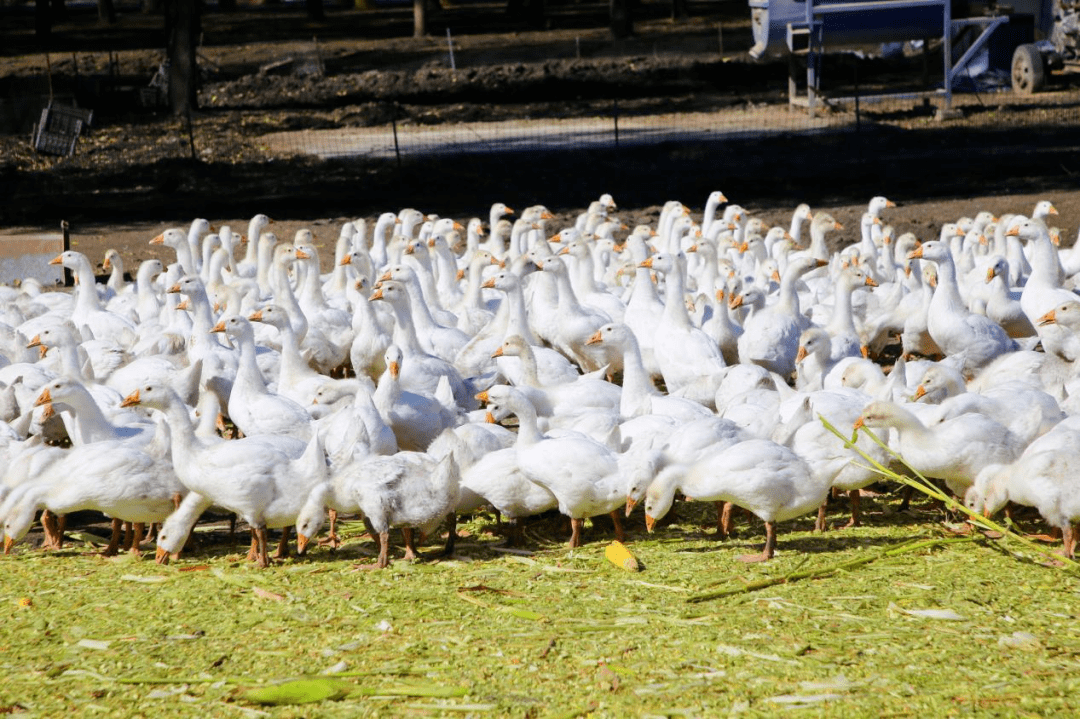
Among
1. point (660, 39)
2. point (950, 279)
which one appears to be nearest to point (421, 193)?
point (950, 279)

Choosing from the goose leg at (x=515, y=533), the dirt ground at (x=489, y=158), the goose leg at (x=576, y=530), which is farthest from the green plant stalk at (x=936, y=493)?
the dirt ground at (x=489, y=158)

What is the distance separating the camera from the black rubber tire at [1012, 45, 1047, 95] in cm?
2875

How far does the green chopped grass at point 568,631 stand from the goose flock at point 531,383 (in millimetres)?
326

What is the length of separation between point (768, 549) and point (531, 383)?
2.94 m

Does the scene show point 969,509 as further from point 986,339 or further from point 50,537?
point 50,537

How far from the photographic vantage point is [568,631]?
5.93 m

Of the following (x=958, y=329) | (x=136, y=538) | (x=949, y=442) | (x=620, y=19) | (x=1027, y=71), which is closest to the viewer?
(x=949, y=442)

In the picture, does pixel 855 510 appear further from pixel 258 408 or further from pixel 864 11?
pixel 864 11

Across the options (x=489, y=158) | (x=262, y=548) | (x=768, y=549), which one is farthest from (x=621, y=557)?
(x=489, y=158)

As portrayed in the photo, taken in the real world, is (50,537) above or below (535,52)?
below

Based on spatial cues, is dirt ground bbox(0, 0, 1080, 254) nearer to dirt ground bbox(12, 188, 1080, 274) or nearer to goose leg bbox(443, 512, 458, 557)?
dirt ground bbox(12, 188, 1080, 274)

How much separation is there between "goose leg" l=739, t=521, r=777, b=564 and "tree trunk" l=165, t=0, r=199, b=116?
22.5 m

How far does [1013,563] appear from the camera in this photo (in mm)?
6738

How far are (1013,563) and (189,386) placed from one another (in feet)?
19.7
